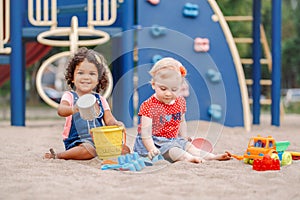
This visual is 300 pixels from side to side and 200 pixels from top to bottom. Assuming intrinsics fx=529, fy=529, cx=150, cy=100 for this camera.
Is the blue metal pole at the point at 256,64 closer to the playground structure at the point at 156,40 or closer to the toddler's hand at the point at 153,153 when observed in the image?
the playground structure at the point at 156,40

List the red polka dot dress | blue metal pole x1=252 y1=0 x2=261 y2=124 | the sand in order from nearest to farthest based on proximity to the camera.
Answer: the sand, the red polka dot dress, blue metal pole x1=252 y1=0 x2=261 y2=124

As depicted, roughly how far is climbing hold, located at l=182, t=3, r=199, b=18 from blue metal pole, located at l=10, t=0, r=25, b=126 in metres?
1.91

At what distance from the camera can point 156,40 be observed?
5590 mm

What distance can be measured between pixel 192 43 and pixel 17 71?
2.04 m

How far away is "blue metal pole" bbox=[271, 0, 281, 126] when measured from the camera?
20.3ft

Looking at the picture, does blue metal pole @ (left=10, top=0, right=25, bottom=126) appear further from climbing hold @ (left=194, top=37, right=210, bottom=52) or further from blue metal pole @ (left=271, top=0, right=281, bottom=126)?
blue metal pole @ (left=271, top=0, right=281, bottom=126)

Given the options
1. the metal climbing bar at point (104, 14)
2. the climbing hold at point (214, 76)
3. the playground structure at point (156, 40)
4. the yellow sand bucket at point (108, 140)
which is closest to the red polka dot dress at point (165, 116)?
the yellow sand bucket at point (108, 140)

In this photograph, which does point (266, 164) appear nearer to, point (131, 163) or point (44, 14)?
point (131, 163)

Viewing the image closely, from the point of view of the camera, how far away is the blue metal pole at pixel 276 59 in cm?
620

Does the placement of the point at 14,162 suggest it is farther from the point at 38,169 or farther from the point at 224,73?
the point at 224,73

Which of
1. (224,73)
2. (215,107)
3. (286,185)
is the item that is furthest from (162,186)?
(224,73)

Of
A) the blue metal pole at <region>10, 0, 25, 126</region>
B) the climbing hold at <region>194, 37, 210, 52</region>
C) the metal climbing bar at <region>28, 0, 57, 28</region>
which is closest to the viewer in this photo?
the climbing hold at <region>194, 37, 210, 52</region>

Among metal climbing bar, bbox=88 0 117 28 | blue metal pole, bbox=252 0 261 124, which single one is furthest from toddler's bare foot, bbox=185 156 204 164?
blue metal pole, bbox=252 0 261 124

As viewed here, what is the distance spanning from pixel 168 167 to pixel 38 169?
2.28 ft
